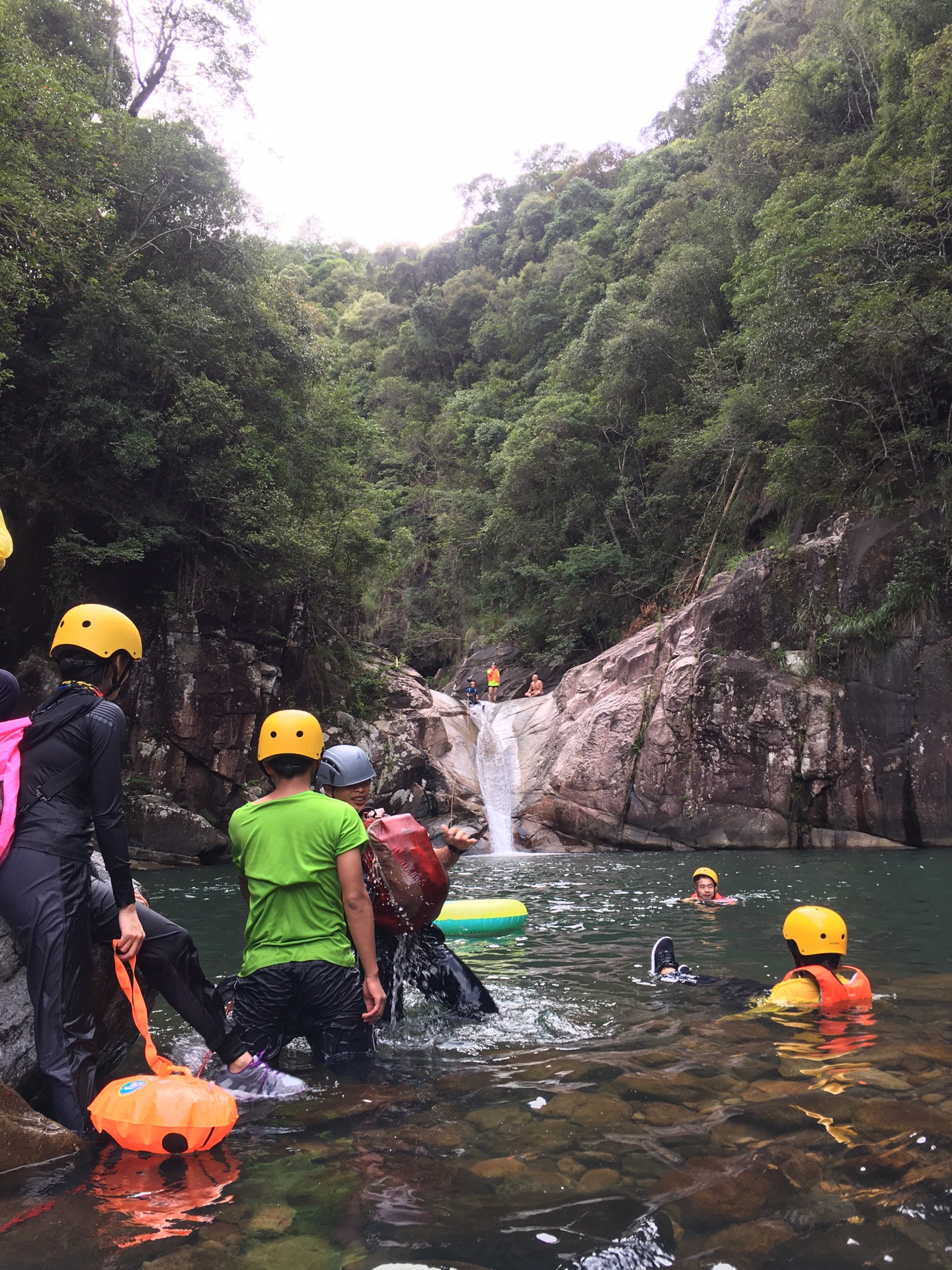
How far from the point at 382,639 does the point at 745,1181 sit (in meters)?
35.3

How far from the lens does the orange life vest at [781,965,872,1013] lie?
4340 millimetres

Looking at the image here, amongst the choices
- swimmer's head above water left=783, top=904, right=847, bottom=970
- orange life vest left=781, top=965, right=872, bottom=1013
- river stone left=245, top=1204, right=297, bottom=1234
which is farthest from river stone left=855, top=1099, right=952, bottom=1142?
river stone left=245, top=1204, right=297, bottom=1234

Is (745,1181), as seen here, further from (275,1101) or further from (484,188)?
(484,188)

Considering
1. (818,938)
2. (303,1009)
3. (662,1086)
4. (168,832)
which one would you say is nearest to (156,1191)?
(303,1009)

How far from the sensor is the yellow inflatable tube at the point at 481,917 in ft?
23.7

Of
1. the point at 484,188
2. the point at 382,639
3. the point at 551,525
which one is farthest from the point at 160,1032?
the point at 484,188

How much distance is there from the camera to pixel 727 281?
977 inches

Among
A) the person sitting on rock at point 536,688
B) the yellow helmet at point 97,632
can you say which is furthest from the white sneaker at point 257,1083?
the person sitting on rock at point 536,688

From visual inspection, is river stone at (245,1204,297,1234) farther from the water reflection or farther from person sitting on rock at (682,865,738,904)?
person sitting on rock at (682,865,738,904)

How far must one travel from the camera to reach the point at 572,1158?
8.39 feet

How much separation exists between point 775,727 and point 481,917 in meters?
10.1

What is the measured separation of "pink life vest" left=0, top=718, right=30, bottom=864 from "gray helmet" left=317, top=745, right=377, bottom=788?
1.30 m

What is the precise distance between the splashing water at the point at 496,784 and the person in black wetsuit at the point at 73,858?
15061 mm

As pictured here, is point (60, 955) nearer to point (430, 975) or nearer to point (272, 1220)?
point (272, 1220)
